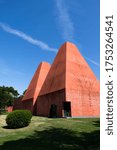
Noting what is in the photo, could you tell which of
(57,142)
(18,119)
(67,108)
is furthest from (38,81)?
(57,142)

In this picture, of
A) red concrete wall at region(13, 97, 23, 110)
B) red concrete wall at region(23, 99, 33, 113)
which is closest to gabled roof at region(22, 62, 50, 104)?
red concrete wall at region(23, 99, 33, 113)

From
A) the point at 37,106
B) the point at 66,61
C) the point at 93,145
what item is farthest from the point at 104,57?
the point at 37,106

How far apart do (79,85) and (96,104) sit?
3751 millimetres

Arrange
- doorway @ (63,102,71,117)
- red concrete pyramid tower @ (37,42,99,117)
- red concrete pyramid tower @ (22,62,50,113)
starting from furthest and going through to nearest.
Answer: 1. red concrete pyramid tower @ (22,62,50,113)
2. red concrete pyramid tower @ (37,42,99,117)
3. doorway @ (63,102,71,117)

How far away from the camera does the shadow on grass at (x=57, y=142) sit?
13.0 m

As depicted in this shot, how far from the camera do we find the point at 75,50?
122 feet

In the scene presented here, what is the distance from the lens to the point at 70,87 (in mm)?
30734

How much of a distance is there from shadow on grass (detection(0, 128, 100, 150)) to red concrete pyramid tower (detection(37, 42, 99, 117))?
1396 centimetres

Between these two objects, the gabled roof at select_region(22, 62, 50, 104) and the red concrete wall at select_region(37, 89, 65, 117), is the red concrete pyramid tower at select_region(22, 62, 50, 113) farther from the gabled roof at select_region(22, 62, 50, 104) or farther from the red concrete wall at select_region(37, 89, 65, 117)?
the red concrete wall at select_region(37, 89, 65, 117)

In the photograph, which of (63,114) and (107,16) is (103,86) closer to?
(107,16)

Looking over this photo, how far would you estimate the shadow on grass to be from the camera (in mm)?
12953

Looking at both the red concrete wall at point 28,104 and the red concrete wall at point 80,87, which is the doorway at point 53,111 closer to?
the red concrete wall at point 80,87

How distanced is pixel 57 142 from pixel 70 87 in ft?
55.4

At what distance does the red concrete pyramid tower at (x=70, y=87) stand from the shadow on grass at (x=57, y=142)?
45.8ft
